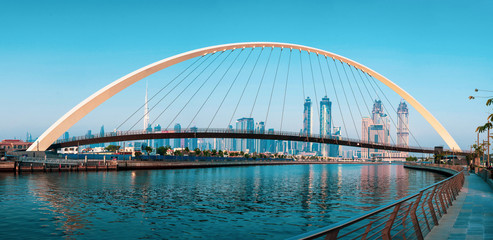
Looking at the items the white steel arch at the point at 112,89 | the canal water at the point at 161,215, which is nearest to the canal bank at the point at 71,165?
the white steel arch at the point at 112,89

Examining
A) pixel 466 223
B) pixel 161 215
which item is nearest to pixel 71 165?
pixel 161 215

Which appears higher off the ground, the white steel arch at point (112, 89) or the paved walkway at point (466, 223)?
the white steel arch at point (112, 89)

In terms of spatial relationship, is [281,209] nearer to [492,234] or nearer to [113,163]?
[492,234]

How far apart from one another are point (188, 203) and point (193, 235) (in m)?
10.3

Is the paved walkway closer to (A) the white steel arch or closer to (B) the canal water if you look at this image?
(B) the canal water

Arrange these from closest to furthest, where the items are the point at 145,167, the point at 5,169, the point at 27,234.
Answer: the point at 27,234
the point at 5,169
the point at 145,167

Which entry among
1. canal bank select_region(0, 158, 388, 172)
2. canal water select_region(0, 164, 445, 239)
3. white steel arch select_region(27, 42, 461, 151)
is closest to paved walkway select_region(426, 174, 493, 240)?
canal water select_region(0, 164, 445, 239)

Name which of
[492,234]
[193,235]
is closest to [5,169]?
[193,235]

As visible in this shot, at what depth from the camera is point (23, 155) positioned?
65.6 m

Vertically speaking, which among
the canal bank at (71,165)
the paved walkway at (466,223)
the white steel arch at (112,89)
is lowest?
the canal bank at (71,165)

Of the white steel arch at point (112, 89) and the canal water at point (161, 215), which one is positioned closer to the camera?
the canal water at point (161, 215)

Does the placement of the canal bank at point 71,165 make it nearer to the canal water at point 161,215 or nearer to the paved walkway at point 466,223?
the canal water at point 161,215

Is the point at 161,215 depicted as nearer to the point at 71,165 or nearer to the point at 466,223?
the point at 466,223

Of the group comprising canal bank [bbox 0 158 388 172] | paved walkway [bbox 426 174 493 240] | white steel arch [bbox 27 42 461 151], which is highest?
white steel arch [bbox 27 42 461 151]
